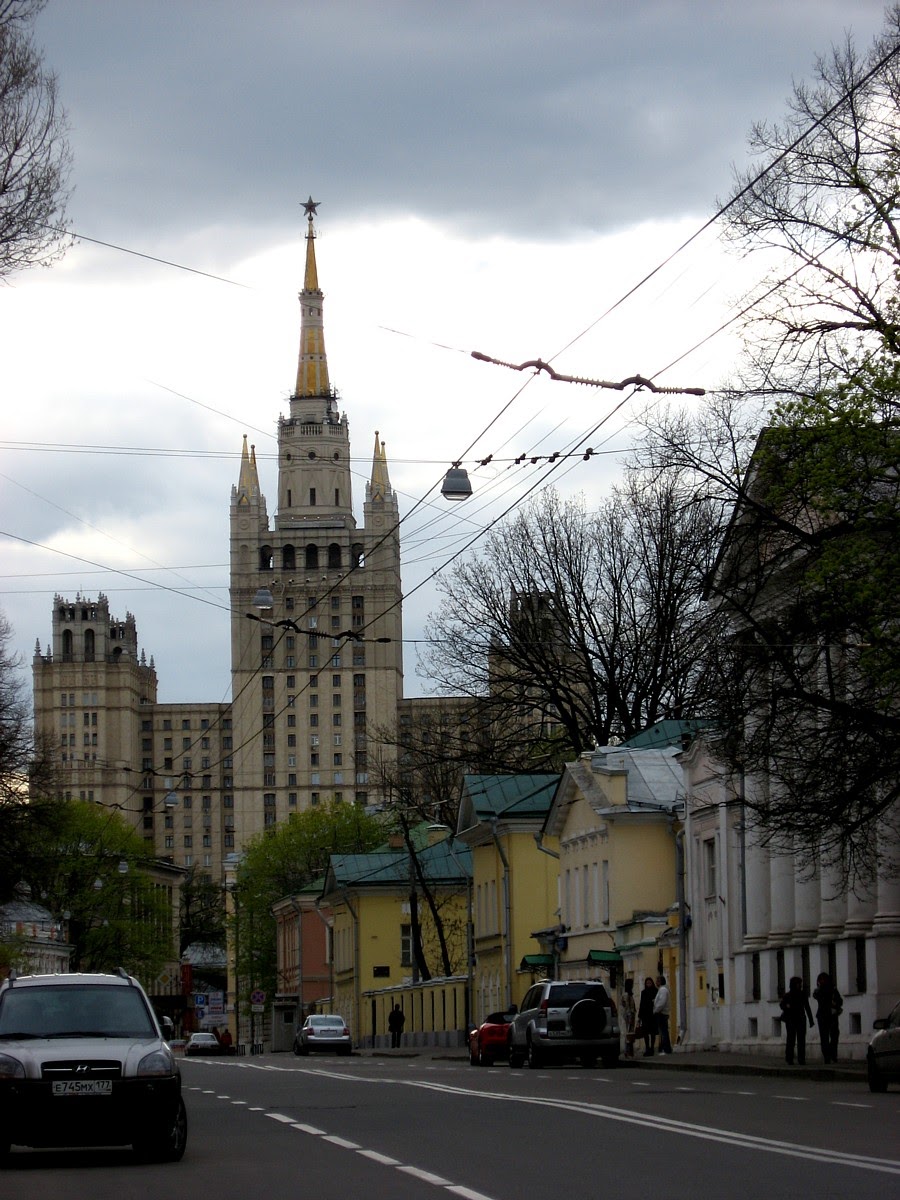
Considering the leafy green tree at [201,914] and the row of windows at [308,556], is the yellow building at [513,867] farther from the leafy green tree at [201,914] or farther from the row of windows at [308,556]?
the row of windows at [308,556]

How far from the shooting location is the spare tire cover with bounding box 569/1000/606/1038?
121 ft

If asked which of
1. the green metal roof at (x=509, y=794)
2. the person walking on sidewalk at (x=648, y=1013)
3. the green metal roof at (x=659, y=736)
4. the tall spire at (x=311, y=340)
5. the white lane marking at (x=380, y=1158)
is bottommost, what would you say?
the person walking on sidewalk at (x=648, y=1013)

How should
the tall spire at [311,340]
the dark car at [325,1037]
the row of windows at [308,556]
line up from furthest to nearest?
the row of windows at [308,556] → the tall spire at [311,340] → the dark car at [325,1037]

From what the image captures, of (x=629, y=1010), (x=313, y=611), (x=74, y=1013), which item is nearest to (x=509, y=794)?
(x=629, y=1010)

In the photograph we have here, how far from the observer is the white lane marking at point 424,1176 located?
1286 centimetres

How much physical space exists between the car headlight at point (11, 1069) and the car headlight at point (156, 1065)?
823mm

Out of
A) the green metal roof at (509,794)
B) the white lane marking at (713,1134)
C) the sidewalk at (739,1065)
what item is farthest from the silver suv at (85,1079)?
the green metal roof at (509,794)

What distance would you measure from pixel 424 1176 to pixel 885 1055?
11.4 m

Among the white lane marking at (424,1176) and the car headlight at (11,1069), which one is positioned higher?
the car headlight at (11,1069)

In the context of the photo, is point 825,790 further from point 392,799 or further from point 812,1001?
point 392,799

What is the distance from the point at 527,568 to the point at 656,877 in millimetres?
12169

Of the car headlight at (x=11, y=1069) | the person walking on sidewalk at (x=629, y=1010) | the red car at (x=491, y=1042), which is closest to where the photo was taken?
the car headlight at (x=11, y=1069)

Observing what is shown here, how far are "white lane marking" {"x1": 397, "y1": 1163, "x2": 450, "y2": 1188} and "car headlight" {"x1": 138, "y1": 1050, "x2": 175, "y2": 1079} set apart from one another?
1.90 meters

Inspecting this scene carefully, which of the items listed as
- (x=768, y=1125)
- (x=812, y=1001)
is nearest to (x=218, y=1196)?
(x=768, y=1125)
